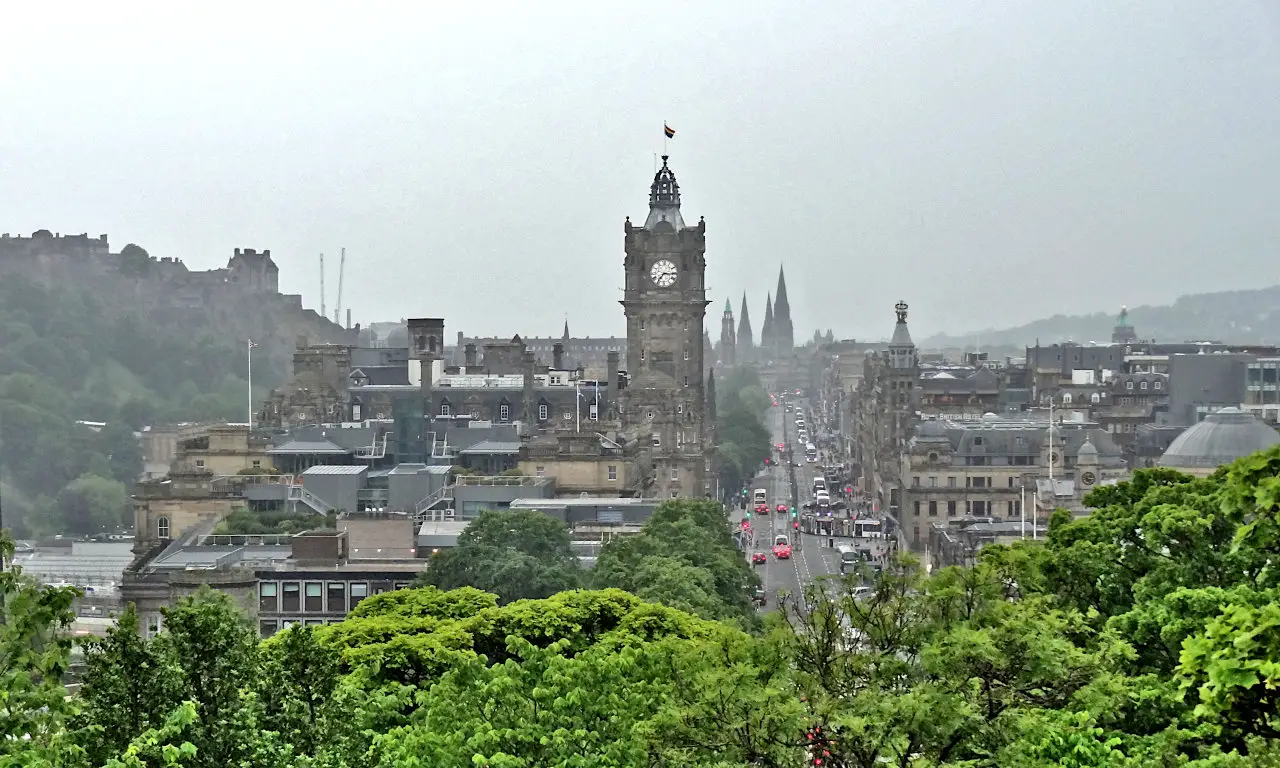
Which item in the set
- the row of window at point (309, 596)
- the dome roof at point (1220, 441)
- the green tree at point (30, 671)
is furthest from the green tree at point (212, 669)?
the dome roof at point (1220, 441)

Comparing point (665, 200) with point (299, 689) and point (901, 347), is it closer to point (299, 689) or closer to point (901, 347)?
point (901, 347)

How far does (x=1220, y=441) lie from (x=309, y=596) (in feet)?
208

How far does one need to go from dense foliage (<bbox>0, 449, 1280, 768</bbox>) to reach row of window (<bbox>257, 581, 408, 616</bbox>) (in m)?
35.6

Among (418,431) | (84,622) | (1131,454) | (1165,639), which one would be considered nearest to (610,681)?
(1165,639)

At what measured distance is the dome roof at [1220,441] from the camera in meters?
116

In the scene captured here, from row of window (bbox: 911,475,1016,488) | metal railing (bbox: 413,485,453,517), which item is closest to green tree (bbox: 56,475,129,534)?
metal railing (bbox: 413,485,453,517)

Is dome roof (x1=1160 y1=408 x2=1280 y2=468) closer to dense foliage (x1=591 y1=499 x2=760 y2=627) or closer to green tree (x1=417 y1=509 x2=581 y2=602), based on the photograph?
dense foliage (x1=591 y1=499 x2=760 y2=627)

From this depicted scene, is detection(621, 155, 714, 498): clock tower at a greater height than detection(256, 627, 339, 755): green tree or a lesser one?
greater

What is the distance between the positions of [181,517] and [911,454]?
183ft

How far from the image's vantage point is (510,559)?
264 ft

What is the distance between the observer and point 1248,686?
22047 mm

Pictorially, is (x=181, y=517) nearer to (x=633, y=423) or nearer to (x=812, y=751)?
(x=633, y=423)

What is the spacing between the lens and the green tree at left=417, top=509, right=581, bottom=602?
78.9 metres

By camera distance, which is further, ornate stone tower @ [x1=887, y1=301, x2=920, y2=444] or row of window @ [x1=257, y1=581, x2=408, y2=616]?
ornate stone tower @ [x1=887, y1=301, x2=920, y2=444]
